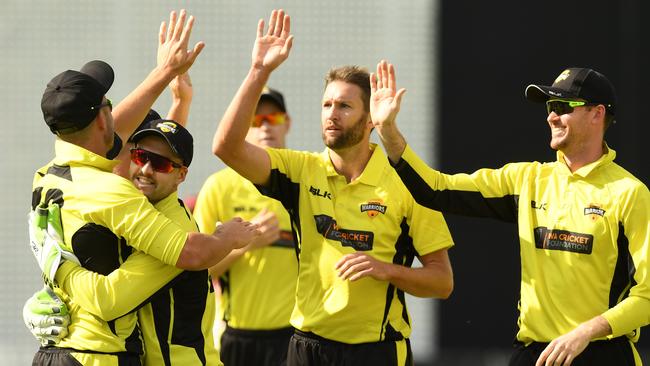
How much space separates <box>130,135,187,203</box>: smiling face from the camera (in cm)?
430

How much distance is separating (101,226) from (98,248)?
0.10 metres

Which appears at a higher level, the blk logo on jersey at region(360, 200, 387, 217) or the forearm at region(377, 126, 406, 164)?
the forearm at region(377, 126, 406, 164)

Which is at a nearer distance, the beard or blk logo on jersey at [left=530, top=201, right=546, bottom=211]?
blk logo on jersey at [left=530, top=201, right=546, bottom=211]

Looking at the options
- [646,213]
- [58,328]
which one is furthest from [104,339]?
[646,213]

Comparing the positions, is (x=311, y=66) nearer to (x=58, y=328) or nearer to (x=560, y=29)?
(x=560, y=29)

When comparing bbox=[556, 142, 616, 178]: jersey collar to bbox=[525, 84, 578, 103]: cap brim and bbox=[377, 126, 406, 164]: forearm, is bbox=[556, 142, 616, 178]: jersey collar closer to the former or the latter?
bbox=[525, 84, 578, 103]: cap brim

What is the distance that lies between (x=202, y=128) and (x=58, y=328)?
5.10m

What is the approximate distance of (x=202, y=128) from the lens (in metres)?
9.06

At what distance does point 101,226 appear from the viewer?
402 cm

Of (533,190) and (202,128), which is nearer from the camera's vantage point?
(533,190)

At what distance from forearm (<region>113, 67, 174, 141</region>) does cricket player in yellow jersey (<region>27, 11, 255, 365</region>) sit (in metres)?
0.37

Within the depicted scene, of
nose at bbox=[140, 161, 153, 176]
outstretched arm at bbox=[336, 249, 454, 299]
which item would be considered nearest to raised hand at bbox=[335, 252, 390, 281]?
outstretched arm at bbox=[336, 249, 454, 299]

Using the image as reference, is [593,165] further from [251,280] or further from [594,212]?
[251,280]

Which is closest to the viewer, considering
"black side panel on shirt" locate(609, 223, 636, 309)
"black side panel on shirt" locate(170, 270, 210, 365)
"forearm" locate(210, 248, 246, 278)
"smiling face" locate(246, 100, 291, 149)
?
"black side panel on shirt" locate(170, 270, 210, 365)
